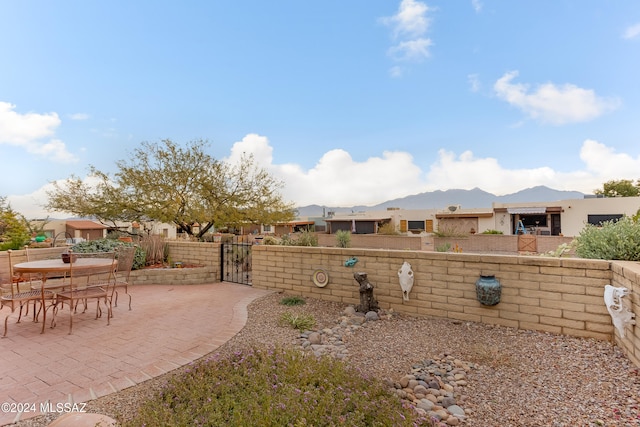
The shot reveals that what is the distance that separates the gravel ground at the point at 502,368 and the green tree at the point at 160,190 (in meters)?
8.63

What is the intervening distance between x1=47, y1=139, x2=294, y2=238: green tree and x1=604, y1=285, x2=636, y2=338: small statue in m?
11.5

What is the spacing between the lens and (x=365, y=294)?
489 cm

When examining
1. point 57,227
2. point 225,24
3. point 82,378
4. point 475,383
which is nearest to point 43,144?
point 225,24

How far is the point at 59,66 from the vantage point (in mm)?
7863

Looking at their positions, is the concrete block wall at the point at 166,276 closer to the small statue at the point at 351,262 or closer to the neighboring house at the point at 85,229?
the small statue at the point at 351,262

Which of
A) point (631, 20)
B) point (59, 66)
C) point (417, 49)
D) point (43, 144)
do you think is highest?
point (417, 49)

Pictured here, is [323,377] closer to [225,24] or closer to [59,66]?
[225,24]

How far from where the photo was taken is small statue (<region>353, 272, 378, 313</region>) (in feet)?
16.0

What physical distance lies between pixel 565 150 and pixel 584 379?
13.3m

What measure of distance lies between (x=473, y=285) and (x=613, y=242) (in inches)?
66.3

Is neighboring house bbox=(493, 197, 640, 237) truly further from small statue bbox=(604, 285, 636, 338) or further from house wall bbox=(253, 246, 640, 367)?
small statue bbox=(604, 285, 636, 338)

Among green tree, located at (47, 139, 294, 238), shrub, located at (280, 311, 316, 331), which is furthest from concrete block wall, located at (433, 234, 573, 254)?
shrub, located at (280, 311, 316, 331)

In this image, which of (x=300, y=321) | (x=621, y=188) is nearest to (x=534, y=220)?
(x=621, y=188)

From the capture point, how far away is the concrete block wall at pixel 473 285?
3570 mm
